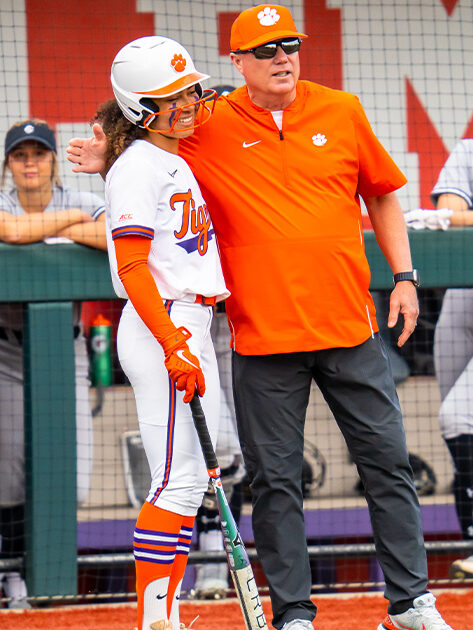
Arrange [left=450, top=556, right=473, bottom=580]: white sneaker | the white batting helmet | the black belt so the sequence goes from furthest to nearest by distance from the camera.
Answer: the black belt → [left=450, top=556, right=473, bottom=580]: white sneaker → the white batting helmet

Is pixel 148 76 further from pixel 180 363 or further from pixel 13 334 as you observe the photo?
pixel 13 334

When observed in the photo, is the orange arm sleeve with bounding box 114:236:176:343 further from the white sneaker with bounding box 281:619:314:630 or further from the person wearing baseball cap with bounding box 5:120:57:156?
the person wearing baseball cap with bounding box 5:120:57:156

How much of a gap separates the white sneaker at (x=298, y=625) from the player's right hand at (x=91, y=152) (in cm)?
132

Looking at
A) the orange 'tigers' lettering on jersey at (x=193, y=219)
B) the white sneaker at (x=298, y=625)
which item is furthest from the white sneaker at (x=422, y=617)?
the orange 'tigers' lettering on jersey at (x=193, y=219)

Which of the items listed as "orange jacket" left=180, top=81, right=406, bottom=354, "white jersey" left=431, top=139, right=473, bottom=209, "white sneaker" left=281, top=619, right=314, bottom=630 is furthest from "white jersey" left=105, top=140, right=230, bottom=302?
"white jersey" left=431, top=139, right=473, bottom=209

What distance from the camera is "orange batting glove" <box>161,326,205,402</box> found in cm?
246

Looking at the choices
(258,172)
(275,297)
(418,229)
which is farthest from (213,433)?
(418,229)

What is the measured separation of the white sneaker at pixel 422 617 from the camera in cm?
266

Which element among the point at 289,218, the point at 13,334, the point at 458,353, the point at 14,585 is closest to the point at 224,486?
the point at 14,585

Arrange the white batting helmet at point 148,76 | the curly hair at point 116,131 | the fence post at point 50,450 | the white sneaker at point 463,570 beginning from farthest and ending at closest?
the white sneaker at point 463,570
the fence post at point 50,450
the curly hair at point 116,131
the white batting helmet at point 148,76

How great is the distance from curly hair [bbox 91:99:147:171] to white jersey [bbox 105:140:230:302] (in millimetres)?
60

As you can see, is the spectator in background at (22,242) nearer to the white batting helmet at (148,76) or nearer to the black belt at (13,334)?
the black belt at (13,334)

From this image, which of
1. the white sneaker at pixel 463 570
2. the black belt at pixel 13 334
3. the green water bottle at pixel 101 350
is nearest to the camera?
the white sneaker at pixel 463 570

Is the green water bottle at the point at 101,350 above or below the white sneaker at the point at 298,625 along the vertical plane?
above
